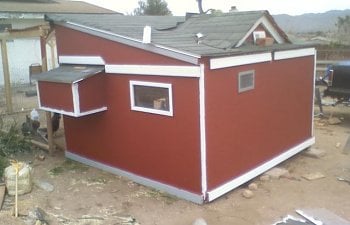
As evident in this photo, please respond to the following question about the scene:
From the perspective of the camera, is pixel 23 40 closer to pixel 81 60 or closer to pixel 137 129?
pixel 81 60

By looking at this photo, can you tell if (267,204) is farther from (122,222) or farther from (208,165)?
(122,222)

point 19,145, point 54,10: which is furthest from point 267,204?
point 54,10

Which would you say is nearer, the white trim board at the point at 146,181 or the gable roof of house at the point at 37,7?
the white trim board at the point at 146,181

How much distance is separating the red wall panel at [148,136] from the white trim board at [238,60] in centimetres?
44

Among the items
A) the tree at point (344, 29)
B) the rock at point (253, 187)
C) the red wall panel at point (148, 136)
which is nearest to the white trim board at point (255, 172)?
the rock at point (253, 187)

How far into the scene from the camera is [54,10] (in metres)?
22.7

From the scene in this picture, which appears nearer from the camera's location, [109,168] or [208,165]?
[208,165]

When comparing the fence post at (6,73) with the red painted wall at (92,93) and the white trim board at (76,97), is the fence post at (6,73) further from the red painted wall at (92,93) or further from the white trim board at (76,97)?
the white trim board at (76,97)

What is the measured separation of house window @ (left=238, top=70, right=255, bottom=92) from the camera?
6.76m

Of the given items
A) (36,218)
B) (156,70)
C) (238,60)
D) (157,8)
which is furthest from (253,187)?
(157,8)

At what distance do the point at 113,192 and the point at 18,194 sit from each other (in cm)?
158

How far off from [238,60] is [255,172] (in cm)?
213

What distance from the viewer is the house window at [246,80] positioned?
22.2ft

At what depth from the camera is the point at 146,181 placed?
283 inches
